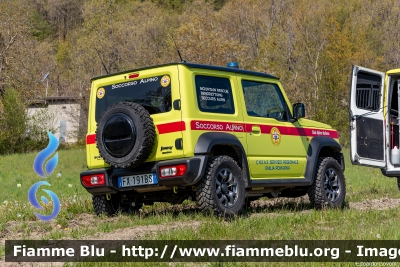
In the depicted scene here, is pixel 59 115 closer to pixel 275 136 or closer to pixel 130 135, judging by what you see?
pixel 275 136

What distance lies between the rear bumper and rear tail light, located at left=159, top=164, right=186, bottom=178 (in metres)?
0.04

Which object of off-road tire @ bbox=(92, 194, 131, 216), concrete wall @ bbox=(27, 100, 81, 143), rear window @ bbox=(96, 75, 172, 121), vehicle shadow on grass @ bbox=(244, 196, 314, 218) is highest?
concrete wall @ bbox=(27, 100, 81, 143)

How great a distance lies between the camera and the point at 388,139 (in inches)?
413

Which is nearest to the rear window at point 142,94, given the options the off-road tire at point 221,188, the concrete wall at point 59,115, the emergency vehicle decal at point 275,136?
the off-road tire at point 221,188

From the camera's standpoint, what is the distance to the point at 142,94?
755cm

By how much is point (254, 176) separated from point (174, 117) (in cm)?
153

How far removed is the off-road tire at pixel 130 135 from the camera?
23.1 ft

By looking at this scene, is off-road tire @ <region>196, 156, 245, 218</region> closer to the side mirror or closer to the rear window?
the rear window

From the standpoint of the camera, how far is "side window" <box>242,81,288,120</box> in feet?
26.8

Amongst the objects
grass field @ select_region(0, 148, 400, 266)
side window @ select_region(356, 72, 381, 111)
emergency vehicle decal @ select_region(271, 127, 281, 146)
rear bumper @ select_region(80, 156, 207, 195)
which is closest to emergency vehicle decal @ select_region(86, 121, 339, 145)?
emergency vehicle decal @ select_region(271, 127, 281, 146)

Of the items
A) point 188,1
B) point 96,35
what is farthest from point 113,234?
point 188,1

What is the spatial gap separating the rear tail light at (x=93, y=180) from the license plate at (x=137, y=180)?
0.27 meters

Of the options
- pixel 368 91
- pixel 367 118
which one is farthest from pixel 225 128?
pixel 368 91

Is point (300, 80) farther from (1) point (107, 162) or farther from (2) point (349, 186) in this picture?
(1) point (107, 162)
